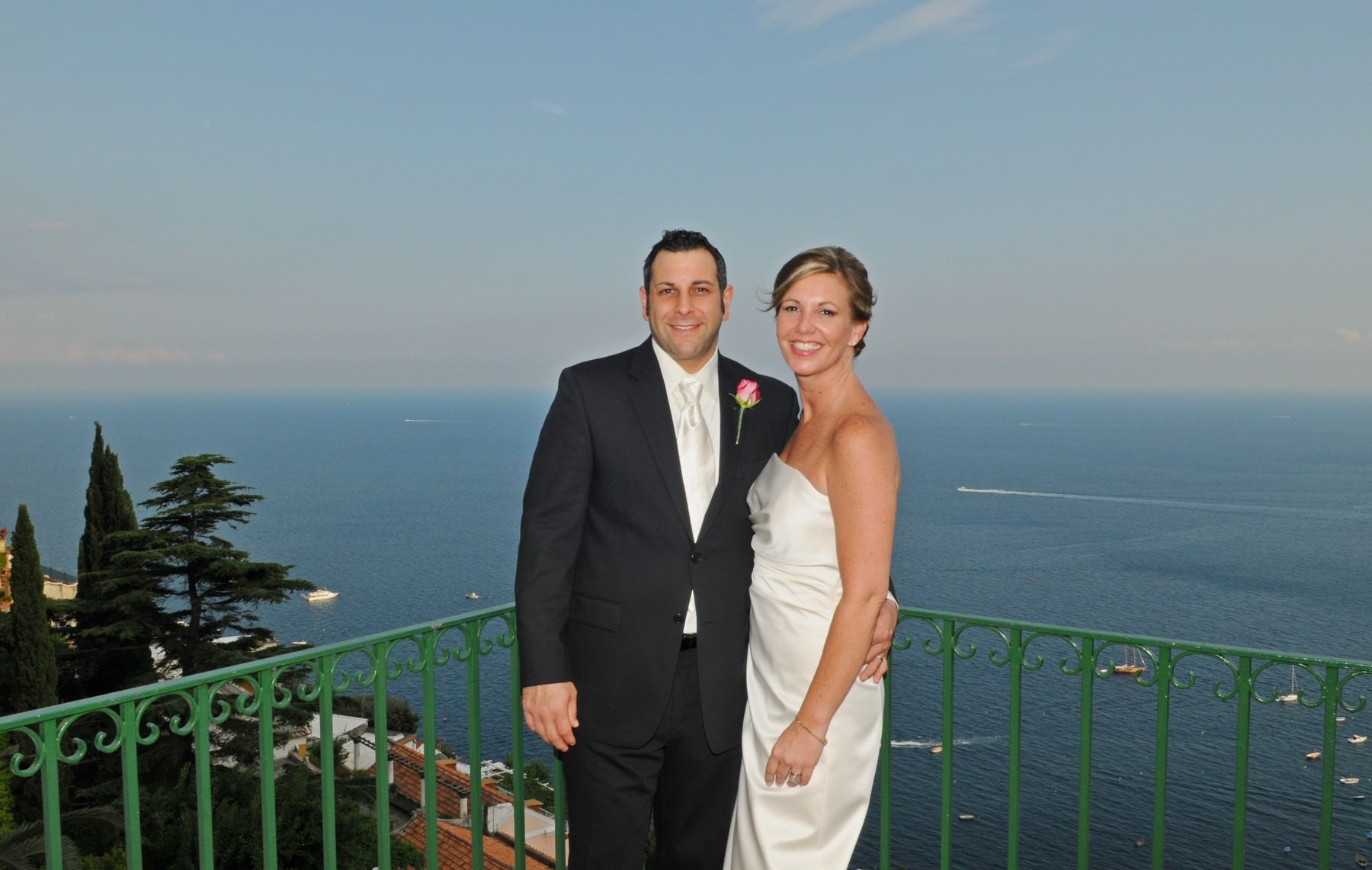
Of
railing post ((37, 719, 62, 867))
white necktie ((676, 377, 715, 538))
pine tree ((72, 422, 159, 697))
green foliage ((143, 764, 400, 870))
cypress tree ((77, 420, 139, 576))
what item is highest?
white necktie ((676, 377, 715, 538))

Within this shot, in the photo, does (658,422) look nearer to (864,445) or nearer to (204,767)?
(864,445)

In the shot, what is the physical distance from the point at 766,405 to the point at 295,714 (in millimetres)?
23785

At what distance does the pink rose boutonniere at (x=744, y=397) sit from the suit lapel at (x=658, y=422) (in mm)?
126

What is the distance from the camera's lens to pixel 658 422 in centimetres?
252

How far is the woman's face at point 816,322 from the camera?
2.28 m

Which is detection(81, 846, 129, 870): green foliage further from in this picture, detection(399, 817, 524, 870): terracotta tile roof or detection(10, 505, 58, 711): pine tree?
detection(10, 505, 58, 711): pine tree

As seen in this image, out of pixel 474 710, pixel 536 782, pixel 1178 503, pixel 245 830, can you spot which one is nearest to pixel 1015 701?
pixel 474 710

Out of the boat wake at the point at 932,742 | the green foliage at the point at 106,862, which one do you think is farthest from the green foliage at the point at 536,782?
the green foliage at the point at 106,862

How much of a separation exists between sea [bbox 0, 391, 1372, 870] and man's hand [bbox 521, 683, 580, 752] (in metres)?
1.56

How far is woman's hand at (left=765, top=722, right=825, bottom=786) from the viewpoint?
7.33 feet

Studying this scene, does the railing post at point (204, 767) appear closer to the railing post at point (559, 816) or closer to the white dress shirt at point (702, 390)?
the railing post at point (559, 816)

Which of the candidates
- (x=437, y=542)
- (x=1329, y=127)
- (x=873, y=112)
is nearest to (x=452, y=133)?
(x=873, y=112)

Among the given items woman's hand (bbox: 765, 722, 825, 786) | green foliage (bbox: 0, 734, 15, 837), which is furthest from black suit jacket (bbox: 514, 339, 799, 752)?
green foliage (bbox: 0, 734, 15, 837)

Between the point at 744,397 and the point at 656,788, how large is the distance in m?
1.13
